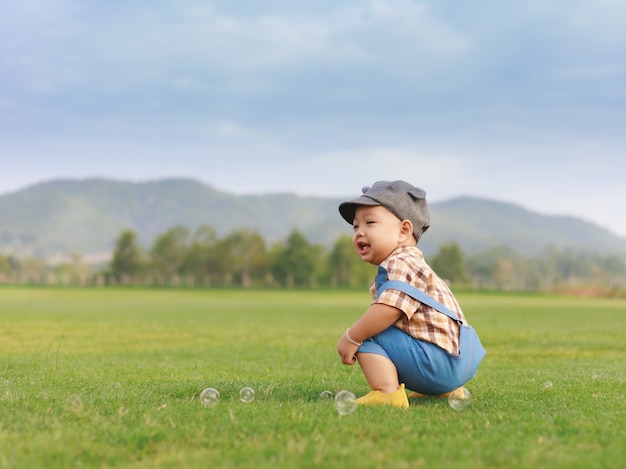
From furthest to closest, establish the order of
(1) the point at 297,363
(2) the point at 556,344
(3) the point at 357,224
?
(2) the point at 556,344
(1) the point at 297,363
(3) the point at 357,224

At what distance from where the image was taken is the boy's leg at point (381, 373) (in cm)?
474

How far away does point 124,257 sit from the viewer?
124 m

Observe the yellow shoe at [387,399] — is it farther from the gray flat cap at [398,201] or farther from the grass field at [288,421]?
the gray flat cap at [398,201]

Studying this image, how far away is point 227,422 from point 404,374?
4.90 feet

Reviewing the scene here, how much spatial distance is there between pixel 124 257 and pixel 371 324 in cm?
12423

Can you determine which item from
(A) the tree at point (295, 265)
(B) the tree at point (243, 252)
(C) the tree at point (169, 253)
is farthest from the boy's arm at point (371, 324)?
(C) the tree at point (169, 253)

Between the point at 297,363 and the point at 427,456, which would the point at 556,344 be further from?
the point at 427,456

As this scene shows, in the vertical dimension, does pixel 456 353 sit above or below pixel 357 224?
below

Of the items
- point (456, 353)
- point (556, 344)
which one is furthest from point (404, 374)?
point (556, 344)

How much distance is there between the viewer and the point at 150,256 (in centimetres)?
13938

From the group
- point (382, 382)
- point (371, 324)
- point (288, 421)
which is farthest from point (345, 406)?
point (371, 324)

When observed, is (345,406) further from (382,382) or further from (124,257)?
(124,257)

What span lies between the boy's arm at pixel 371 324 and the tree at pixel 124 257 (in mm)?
122332

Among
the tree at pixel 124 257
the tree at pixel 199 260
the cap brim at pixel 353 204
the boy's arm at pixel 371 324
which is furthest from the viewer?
the tree at pixel 199 260
